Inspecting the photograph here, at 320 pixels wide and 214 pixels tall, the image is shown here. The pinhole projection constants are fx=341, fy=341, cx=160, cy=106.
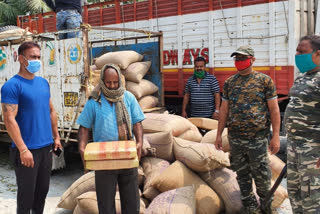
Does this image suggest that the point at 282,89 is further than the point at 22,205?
Yes

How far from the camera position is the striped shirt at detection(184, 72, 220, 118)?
4789 millimetres

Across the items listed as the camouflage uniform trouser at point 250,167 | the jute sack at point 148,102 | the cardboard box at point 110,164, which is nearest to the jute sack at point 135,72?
the jute sack at point 148,102

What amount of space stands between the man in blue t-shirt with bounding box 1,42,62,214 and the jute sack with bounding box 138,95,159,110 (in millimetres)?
2215

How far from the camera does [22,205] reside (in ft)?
8.54

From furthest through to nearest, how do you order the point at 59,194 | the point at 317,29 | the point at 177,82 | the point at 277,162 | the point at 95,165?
1. the point at 177,82
2. the point at 317,29
3. the point at 59,194
4. the point at 277,162
5. the point at 95,165

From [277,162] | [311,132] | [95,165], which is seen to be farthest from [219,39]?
[95,165]

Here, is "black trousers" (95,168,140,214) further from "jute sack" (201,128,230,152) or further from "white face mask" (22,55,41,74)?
"jute sack" (201,128,230,152)

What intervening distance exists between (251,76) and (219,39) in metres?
2.18

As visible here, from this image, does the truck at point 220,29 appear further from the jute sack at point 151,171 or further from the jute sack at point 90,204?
the jute sack at point 90,204

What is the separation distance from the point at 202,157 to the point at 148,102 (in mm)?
1865

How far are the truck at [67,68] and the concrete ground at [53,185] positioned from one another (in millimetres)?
273

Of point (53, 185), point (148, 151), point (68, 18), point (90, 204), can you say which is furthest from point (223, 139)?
point (68, 18)

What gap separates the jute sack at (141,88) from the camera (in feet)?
15.8

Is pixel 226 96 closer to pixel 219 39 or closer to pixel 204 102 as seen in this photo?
pixel 204 102
